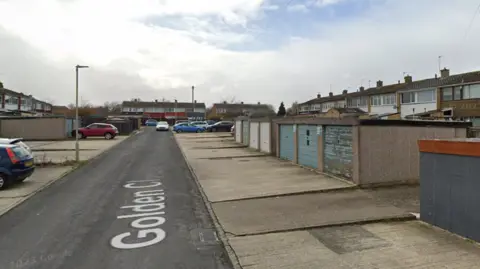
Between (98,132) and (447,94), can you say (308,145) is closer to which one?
(447,94)

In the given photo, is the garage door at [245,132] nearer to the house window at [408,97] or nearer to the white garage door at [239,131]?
the white garage door at [239,131]

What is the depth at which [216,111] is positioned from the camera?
110m

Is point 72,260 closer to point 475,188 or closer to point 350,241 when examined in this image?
point 350,241

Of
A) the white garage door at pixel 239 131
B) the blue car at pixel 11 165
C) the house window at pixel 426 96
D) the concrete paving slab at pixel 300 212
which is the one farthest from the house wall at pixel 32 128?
the house window at pixel 426 96

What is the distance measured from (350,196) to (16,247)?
7.48 metres

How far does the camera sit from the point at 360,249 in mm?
5691

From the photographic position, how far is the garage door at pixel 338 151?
38.6 feet

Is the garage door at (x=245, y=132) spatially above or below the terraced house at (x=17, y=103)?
below

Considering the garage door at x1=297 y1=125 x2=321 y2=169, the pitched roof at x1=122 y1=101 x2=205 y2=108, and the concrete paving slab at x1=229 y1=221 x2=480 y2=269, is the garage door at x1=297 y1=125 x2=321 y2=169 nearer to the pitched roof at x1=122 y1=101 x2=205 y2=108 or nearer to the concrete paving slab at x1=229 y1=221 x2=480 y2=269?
the concrete paving slab at x1=229 y1=221 x2=480 y2=269

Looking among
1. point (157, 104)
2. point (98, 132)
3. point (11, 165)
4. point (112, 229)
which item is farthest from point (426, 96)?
point (157, 104)

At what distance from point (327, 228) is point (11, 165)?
9.70 meters

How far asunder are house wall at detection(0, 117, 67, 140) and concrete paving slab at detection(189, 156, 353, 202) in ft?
77.6

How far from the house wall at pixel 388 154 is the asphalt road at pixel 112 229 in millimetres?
5062

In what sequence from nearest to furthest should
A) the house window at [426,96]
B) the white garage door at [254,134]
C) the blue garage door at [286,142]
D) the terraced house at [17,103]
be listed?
the blue garage door at [286,142], the white garage door at [254,134], the house window at [426,96], the terraced house at [17,103]
